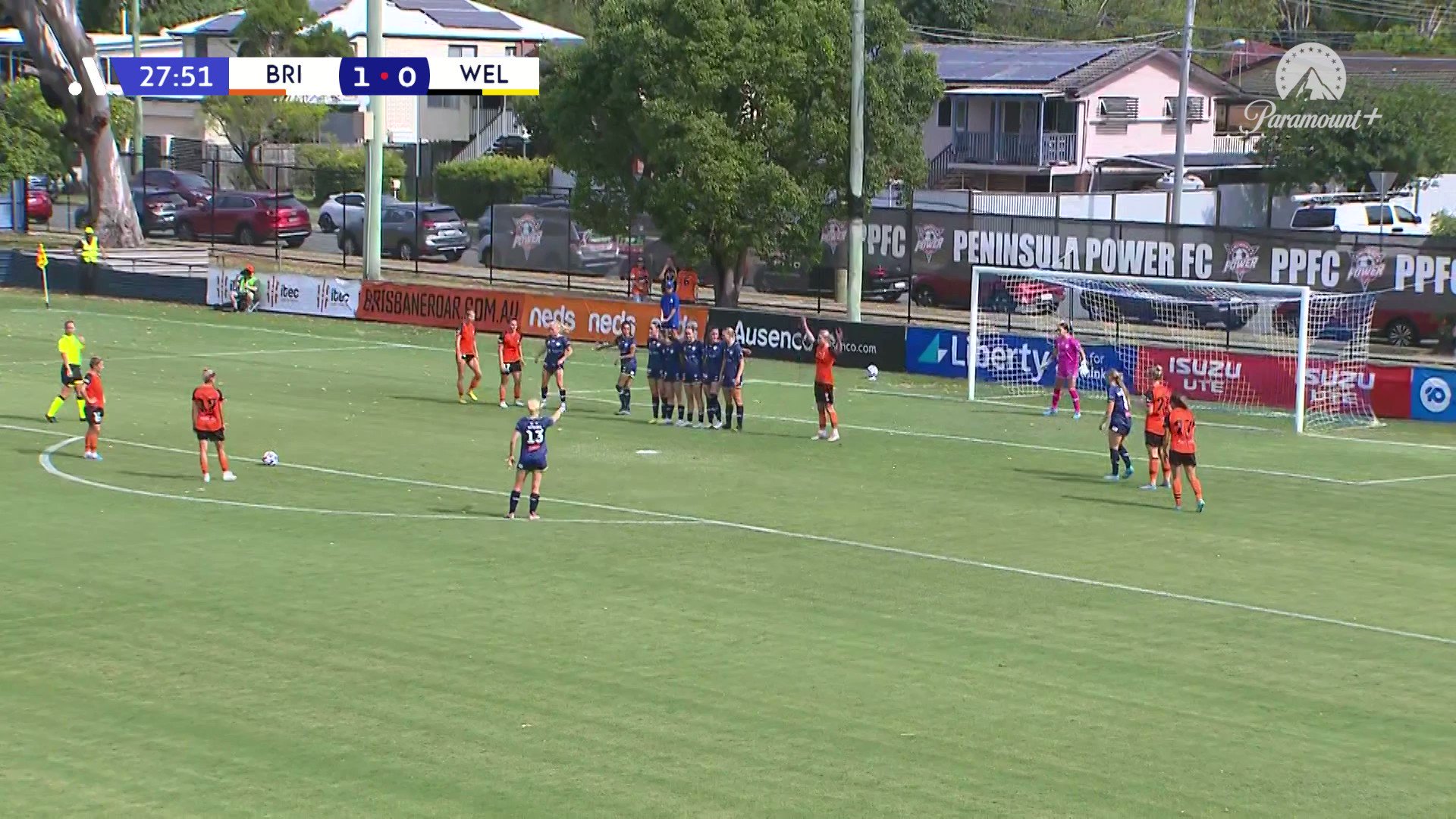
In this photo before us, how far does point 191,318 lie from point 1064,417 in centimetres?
2712

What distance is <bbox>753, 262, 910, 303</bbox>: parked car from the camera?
2074 inches

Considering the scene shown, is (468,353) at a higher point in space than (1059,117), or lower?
lower

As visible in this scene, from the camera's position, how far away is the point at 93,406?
28.5 metres

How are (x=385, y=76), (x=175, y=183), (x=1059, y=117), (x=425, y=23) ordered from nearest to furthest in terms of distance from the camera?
(x=385, y=76) < (x=1059, y=117) < (x=175, y=183) < (x=425, y=23)

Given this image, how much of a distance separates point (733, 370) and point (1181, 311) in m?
14.3

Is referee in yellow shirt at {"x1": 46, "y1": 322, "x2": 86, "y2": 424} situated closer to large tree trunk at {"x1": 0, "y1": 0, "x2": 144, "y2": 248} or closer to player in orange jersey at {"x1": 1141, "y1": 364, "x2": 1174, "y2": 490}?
player in orange jersey at {"x1": 1141, "y1": 364, "x2": 1174, "y2": 490}

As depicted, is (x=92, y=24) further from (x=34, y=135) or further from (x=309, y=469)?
(x=309, y=469)

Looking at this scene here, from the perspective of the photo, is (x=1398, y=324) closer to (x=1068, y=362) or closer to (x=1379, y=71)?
(x=1068, y=362)

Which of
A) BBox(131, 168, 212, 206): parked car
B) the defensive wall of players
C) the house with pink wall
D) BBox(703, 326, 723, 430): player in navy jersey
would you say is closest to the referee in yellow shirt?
BBox(703, 326, 723, 430): player in navy jersey

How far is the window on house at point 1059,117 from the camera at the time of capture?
73.8 m

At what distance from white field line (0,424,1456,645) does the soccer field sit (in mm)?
84

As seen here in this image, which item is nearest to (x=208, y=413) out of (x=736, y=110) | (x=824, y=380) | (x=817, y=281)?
(x=824, y=380)

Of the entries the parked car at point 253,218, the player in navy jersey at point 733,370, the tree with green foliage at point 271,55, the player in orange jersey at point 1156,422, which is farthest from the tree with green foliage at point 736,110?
the tree with green foliage at point 271,55

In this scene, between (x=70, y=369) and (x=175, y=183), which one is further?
(x=175, y=183)
